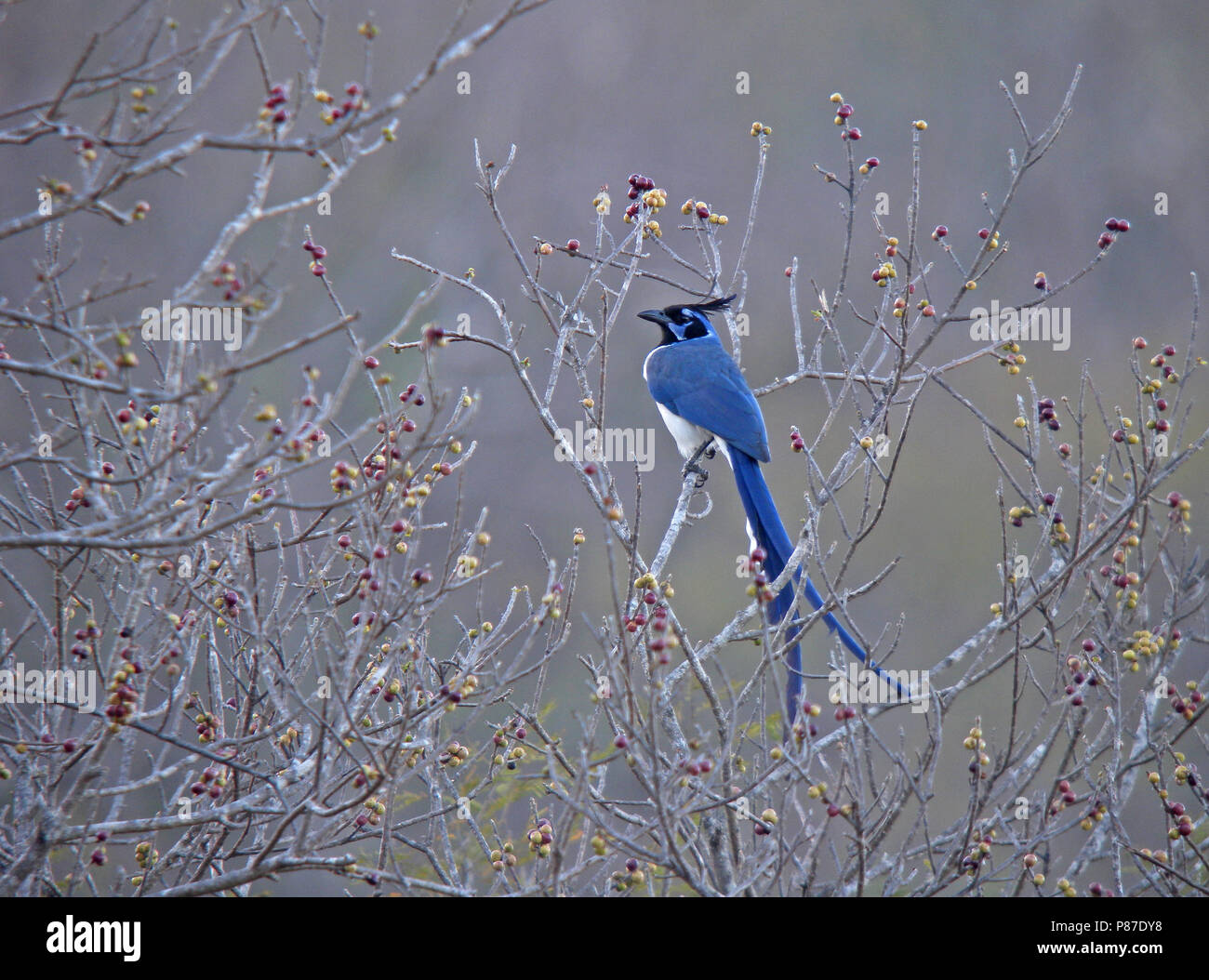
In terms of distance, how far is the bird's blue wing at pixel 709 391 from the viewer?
4.71m

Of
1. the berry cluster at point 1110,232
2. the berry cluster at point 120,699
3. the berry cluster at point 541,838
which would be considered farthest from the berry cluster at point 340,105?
the berry cluster at point 1110,232

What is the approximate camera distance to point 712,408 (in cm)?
491

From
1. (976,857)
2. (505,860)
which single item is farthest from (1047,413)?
(505,860)

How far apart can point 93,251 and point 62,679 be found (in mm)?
9264

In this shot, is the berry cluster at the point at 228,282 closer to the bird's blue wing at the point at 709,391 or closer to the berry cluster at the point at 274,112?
the berry cluster at the point at 274,112

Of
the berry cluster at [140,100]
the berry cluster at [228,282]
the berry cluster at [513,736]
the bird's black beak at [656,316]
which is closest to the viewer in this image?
the berry cluster at [228,282]

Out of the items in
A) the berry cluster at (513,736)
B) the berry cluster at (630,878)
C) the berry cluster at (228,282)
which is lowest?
the berry cluster at (630,878)

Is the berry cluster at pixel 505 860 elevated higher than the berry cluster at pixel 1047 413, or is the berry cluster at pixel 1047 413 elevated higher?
the berry cluster at pixel 1047 413

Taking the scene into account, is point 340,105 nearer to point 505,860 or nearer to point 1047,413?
point 505,860

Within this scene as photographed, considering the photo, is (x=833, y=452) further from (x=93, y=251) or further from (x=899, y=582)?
(x=93, y=251)

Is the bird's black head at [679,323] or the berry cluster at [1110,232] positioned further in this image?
the bird's black head at [679,323]

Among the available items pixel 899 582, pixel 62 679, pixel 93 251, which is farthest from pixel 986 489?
pixel 62 679

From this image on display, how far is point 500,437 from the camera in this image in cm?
1059

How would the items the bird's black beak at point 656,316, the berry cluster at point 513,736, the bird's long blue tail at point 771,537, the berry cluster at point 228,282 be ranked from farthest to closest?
the bird's black beak at point 656,316 < the bird's long blue tail at point 771,537 < the berry cluster at point 513,736 < the berry cluster at point 228,282
